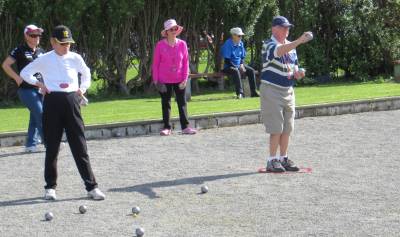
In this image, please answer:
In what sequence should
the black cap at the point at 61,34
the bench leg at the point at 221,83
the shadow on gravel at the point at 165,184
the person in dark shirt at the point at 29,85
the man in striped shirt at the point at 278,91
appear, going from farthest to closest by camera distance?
the bench leg at the point at 221,83
the person in dark shirt at the point at 29,85
the man in striped shirt at the point at 278,91
the shadow on gravel at the point at 165,184
the black cap at the point at 61,34

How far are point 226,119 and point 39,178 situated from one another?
4.54m

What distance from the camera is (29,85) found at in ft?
36.3

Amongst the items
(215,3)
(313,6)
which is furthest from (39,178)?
(313,6)

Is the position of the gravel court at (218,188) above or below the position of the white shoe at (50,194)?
below

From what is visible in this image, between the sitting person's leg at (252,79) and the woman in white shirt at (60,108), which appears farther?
the sitting person's leg at (252,79)

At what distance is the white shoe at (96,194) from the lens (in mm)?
8102

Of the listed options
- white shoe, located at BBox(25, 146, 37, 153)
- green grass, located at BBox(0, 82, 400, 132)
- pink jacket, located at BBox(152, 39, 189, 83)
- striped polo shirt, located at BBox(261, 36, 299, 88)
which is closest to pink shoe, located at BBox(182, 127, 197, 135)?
pink jacket, located at BBox(152, 39, 189, 83)

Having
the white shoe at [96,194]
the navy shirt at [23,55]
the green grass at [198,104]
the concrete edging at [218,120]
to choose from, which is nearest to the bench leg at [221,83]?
the green grass at [198,104]

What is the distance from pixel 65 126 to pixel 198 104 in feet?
25.8

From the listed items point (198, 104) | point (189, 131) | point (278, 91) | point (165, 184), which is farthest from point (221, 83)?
point (165, 184)

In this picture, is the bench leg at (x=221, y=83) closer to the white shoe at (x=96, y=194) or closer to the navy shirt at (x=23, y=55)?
the navy shirt at (x=23, y=55)

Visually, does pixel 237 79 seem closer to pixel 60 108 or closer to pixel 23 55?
pixel 23 55

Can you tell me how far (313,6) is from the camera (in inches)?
814

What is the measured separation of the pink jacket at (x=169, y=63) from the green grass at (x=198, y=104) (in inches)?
33.3
